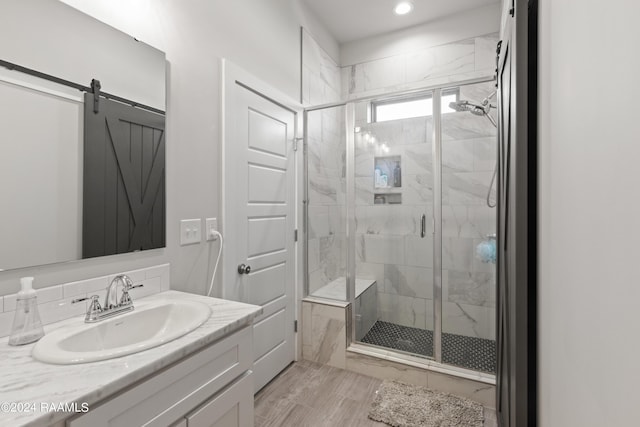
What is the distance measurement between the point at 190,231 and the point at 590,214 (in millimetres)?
1597

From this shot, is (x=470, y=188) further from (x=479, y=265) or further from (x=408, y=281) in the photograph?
(x=408, y=281)

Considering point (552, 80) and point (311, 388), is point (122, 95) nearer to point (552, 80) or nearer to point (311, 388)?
point (552, 80)

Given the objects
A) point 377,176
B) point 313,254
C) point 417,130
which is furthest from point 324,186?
point 417,130

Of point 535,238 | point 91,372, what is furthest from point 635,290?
point 91,372

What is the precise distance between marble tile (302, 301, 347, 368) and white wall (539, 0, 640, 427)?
5.58 feet

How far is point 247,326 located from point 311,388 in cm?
125

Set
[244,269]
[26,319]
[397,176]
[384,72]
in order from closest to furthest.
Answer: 1. [26,319]
2. [244,269]
3. [397,176]
4. [384,72]

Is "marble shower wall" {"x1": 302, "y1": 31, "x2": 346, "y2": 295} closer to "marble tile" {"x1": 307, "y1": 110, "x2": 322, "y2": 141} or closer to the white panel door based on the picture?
"marble tile" {"x1": 307, "y1": 110, "x2": 322, "y2": 141}

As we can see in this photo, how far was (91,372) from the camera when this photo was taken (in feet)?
2.54

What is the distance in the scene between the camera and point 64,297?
44.2 inches

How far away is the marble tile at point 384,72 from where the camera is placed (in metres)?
3.11

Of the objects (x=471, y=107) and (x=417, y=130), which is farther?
(x=417, y=130)

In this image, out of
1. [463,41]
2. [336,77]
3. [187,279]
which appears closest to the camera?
[187,279]

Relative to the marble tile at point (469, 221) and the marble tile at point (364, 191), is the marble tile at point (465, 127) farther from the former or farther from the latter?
the marble tile at point (364, 191)
